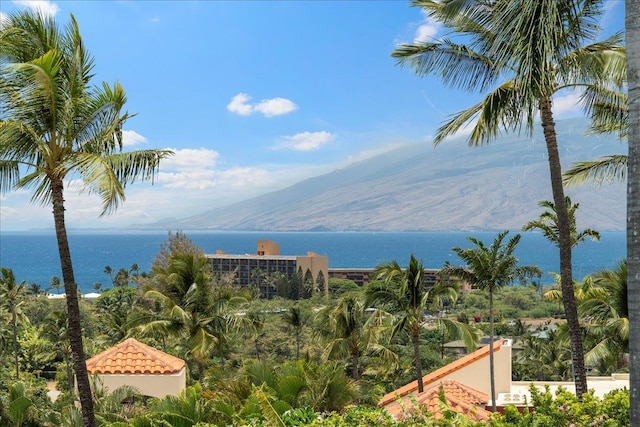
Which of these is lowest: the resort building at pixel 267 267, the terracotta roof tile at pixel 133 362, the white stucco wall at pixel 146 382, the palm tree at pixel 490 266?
the resort building at pixel 267 267

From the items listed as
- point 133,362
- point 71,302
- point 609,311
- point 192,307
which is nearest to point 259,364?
point 71,302

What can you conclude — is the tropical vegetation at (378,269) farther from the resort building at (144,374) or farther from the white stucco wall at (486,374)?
the white stucco wall at (486,374)

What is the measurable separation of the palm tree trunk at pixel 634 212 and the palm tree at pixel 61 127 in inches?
269

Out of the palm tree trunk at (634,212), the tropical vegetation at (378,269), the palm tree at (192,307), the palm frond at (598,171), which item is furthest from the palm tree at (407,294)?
the palm tree trunk at (634,212)

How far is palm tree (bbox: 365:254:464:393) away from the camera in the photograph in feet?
56.1

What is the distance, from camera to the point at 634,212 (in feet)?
13.7

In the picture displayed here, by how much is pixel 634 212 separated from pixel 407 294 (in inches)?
531

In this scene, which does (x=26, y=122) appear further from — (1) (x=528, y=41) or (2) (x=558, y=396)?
(2) (x=558, y=396)

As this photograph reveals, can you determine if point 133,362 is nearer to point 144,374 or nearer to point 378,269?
point 144,374

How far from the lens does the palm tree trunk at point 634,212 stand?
4.14 metres

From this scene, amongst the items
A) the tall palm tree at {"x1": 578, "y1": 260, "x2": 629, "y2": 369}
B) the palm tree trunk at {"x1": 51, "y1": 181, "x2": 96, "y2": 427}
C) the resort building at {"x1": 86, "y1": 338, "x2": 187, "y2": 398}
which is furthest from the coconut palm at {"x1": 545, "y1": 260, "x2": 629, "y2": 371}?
the palm tree trunk at {"x1": 51, "y1": 181, "x2": 96, "y2": 427}

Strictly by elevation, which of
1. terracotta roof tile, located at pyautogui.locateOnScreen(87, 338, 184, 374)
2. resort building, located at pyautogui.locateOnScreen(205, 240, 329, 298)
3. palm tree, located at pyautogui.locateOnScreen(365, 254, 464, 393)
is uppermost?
palm tree, located at pyautogui.locateOnScreen(365, 254, 464, 393)

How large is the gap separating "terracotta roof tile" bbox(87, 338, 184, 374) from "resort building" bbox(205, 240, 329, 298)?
266 ft

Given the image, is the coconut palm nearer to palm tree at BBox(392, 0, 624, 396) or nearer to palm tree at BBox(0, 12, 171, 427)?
palm tree at BBox(392, 0, 624, 396)
